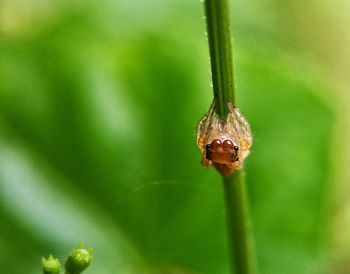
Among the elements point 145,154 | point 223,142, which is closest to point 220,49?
point 223,142

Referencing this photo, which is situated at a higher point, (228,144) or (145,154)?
(145,154)

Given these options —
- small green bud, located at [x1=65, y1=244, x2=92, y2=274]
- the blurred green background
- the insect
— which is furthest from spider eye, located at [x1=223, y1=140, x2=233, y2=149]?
the blurred green background

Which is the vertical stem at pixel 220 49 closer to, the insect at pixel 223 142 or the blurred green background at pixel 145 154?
the insect at pixel 223 142

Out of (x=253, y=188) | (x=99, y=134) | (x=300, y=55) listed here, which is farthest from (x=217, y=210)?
(x=300, y=55)

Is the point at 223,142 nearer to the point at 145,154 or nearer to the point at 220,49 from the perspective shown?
the point at 220,49

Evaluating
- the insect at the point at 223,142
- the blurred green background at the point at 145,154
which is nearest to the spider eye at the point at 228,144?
the insect at the point at 223,142

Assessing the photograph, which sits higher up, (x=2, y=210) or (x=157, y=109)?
(x=157, y=109)

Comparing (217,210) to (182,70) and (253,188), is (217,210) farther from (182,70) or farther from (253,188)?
(182,70)
